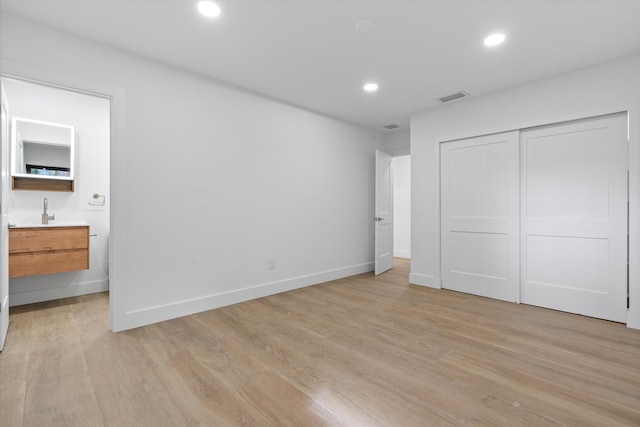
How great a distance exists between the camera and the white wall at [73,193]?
11.3ft

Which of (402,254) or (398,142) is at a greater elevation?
(398,142)

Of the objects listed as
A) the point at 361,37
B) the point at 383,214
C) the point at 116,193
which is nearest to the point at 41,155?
the point at 116,193

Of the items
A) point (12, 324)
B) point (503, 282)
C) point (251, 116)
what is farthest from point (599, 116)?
point (12, 324)

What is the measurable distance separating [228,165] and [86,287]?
2546mm

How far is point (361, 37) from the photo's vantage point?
252 cm

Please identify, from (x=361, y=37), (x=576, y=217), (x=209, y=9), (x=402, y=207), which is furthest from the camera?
(x=402, y=207)

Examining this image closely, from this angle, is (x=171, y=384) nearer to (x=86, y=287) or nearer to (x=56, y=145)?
(x=86, y=287)

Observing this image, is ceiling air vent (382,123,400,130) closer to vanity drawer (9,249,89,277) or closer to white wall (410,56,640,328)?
white wall (410,56,640,328)

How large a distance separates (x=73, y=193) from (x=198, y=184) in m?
2.01

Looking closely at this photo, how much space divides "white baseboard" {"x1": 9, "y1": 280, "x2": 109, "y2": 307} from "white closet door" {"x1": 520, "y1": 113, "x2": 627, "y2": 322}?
543 cm

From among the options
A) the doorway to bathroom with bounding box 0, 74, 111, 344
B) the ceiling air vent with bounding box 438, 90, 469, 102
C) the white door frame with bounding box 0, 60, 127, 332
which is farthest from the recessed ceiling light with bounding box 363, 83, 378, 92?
the doorway to bathroom with bounding box 0, 74, 111, 344

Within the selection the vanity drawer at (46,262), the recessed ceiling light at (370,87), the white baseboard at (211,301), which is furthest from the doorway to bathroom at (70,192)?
the recessed ceiling light at (370,87)

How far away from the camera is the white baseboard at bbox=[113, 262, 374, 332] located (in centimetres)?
271

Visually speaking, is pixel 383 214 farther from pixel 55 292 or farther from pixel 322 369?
pixel 55 292
